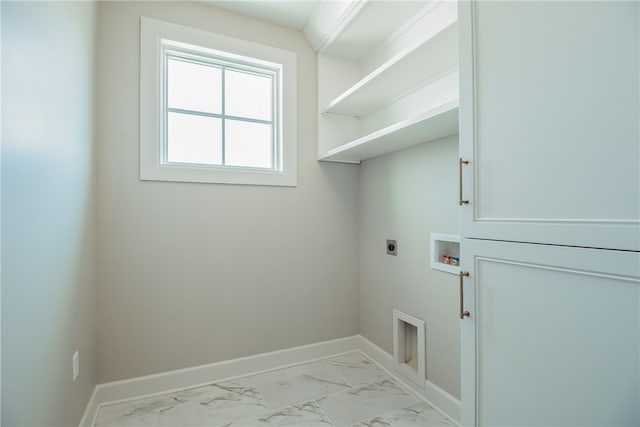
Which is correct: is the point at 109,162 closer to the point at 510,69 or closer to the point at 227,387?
the point at 227,387

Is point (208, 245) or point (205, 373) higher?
point (208, 245)

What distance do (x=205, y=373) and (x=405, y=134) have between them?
196 cm

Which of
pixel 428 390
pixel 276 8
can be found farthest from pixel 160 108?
pixel 428 390

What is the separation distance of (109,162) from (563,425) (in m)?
2.31

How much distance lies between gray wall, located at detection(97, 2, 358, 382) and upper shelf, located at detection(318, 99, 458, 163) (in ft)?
0.77

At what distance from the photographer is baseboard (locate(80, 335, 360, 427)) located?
1692 mm

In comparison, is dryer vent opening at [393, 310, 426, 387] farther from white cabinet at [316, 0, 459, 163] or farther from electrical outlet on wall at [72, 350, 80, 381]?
electrical outlet on wall at [72, 350, 80, 381]

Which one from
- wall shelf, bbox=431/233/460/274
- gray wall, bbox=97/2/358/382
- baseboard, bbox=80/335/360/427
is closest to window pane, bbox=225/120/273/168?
gray wall, bbox=97/2/358/382

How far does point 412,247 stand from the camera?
6.19ft

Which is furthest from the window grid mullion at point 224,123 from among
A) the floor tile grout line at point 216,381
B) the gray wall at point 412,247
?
the floor tile grout line at point 216,381

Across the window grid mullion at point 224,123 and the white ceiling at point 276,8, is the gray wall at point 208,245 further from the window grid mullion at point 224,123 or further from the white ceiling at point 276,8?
the window grid mullion at point 224,123

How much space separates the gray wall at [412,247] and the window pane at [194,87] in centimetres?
125

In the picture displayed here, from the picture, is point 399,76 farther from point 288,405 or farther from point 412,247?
point 288,405

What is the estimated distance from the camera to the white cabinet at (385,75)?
1460mm
